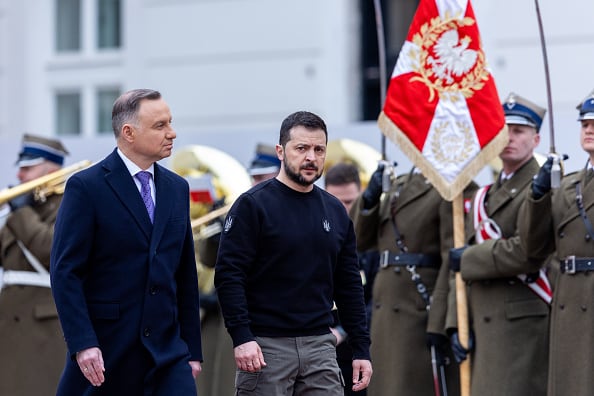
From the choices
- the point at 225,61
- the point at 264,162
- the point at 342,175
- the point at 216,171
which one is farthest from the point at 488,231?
the point at 225,61

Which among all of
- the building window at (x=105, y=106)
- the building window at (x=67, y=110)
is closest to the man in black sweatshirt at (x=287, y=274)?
the building window at (x=105, y=106)

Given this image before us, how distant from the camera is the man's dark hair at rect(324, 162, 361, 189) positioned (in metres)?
8.98

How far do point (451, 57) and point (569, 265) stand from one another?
174 centimetres

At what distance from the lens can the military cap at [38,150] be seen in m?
9.98

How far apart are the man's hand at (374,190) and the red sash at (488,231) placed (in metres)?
0.57

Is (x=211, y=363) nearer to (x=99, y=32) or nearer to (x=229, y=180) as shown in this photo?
(x=229, y=180)

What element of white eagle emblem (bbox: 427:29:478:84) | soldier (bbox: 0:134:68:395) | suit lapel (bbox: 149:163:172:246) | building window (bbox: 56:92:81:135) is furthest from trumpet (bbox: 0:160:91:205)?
building window (bbox: 56:92:81:135)

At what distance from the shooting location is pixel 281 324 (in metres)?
6.32

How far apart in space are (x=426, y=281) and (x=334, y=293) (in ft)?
6.40

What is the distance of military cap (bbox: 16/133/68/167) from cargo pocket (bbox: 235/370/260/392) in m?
4.12

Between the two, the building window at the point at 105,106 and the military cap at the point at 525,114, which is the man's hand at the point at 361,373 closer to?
the military cap at the point at 525,114

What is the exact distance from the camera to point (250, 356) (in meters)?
6.14

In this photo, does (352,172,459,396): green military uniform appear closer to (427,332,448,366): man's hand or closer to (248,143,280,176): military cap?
(427,332,448,366): man's hand

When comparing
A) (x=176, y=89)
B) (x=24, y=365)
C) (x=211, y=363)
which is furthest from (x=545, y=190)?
(x=176, y=89)
